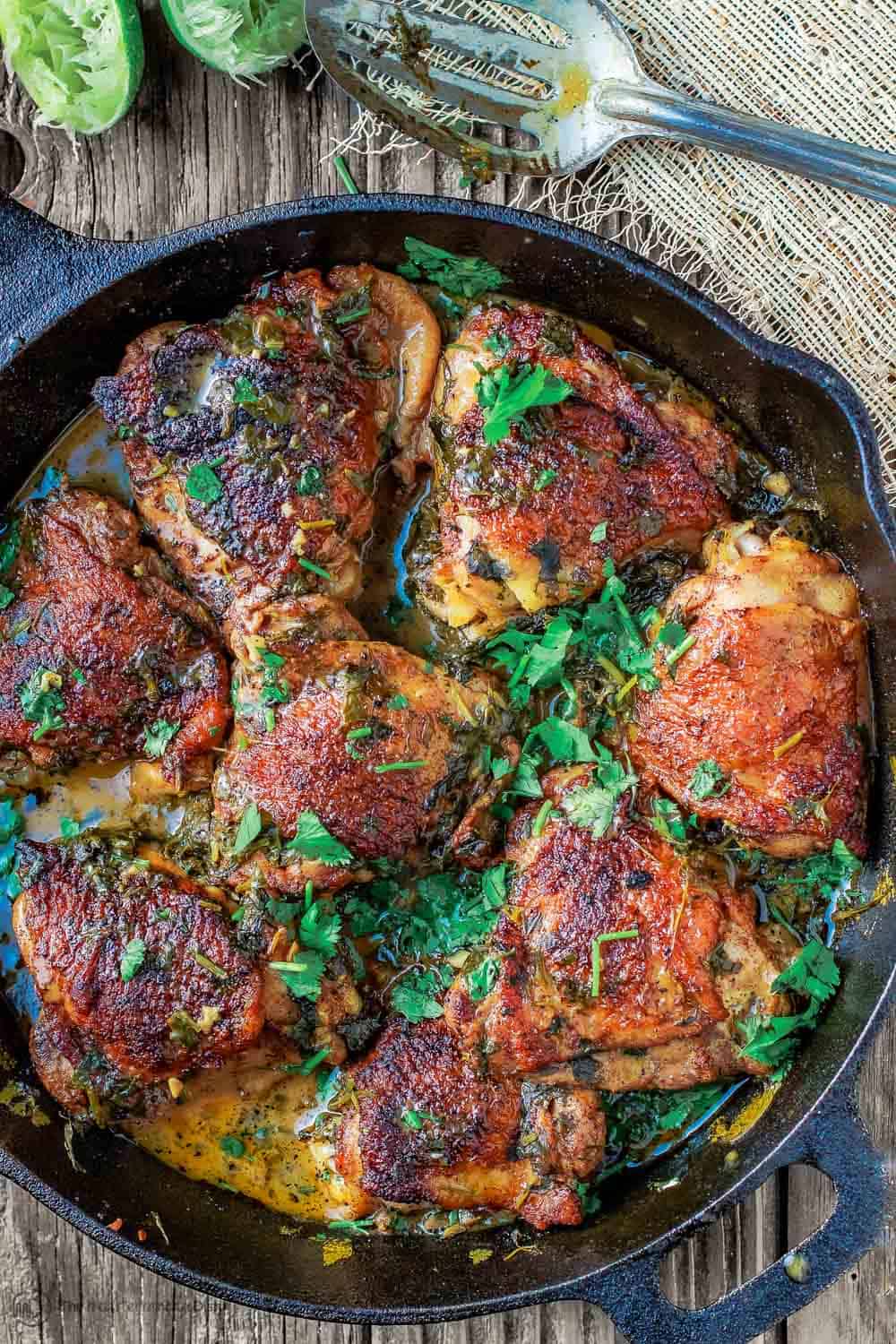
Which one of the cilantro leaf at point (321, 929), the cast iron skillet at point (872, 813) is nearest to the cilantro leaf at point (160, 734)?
the cilantro leaf at point (321, 929)

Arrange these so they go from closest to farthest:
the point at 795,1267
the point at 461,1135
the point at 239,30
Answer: the point at 795,1267
the point at 461,1135
the point at 239,30

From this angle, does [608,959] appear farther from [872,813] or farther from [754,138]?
[754,138]

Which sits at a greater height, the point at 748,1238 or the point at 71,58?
the point at 71,58

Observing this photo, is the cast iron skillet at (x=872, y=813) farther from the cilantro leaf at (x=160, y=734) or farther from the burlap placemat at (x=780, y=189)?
the cilantro leaf at (x=160, y=734)

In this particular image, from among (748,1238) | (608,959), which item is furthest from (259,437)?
(748,1238)

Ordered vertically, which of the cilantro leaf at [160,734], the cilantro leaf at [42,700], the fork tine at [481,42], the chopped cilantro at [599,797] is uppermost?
the fork tine at [481,42]

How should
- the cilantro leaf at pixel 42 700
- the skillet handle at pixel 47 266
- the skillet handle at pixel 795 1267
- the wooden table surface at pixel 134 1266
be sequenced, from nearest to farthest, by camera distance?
1. the skillet handle at pixel 795 1267
2. the skillet handle at pixel 47 266
3. the cilantro leaf at pixel 42 700
4. the wooden table surface at pixel 134 1266

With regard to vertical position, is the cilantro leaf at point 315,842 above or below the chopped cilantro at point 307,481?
below

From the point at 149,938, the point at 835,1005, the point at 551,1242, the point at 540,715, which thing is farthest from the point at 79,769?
the point at 835,1005
